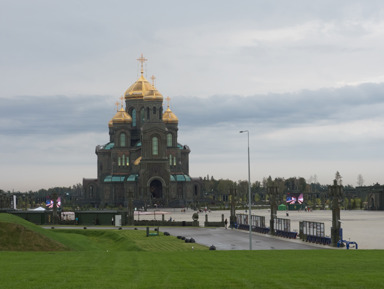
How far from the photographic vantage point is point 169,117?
17762 centimetres

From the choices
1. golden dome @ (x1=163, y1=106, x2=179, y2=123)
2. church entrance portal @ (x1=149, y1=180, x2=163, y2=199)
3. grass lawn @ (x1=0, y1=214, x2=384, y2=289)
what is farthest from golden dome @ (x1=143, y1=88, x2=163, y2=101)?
grass lawn @ (x1=0, y1=214, x2=384, y2=289)

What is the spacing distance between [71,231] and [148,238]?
54.7ft

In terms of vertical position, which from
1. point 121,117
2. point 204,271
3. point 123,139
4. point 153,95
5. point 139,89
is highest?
point 139,89

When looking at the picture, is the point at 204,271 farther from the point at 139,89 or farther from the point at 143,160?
the point at 139,89

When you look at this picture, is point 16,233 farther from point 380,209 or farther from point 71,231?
point 380,209

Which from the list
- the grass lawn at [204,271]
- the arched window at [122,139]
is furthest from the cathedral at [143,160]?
the grass lawn at [204,271]

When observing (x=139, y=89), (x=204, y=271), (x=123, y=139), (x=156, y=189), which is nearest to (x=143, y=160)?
(x=156, y=189)

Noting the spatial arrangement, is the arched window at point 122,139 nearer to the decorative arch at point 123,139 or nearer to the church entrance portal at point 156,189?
the decorative arch at point 123,139

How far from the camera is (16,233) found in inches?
1902

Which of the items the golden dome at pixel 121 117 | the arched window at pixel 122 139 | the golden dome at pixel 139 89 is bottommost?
the arched window at pixel 122 139

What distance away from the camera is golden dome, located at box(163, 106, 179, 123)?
176625 mm

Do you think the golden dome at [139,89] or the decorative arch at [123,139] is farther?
the golden dome at [139,89]

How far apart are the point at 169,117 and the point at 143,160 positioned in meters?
19.2

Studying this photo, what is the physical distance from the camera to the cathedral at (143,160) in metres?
164
